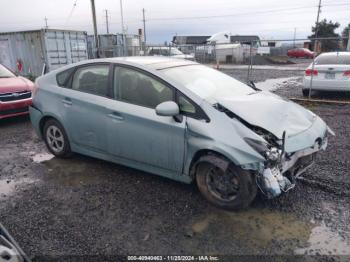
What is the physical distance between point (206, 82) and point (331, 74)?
6.25 meters

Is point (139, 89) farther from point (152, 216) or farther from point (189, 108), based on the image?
point (152, 216)

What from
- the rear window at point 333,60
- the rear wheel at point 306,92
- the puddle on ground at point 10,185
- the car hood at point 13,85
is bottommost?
the puddle on ground at point 10,185

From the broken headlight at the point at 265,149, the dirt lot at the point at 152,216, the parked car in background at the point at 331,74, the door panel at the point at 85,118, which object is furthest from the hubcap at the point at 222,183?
the parked car in background at the point at 331,74

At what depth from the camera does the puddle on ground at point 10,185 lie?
3.88 m

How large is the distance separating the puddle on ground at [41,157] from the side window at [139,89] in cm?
194

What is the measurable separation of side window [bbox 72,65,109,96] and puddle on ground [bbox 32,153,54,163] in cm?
138

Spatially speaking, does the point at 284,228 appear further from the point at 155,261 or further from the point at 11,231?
the point at 11,231

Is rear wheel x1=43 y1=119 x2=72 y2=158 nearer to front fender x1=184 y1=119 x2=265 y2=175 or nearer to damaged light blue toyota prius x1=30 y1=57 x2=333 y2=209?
damaged light blue toyota prius x1=30 y1=57 x2=333 y2=209

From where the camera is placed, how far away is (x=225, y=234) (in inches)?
117

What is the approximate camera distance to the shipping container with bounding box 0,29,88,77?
15258 millimetres

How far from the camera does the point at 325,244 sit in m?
2.83

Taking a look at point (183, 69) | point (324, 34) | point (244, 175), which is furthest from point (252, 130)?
point (324, 34)

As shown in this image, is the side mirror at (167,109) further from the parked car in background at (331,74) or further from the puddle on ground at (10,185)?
the parked car in background at (331,74)

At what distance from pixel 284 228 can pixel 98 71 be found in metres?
3.04
